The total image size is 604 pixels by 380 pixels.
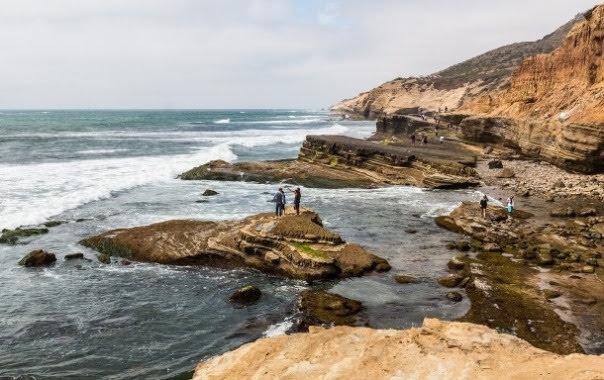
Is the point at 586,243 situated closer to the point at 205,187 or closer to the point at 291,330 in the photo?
the point at 291,330

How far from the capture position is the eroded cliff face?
108 feet

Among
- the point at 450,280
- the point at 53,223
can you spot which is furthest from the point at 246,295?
the point at 53,223

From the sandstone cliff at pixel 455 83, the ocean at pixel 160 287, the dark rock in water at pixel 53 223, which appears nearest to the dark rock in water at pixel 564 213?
the ocean at pixel 160 287

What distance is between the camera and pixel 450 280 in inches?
690

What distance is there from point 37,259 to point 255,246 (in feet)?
28.8

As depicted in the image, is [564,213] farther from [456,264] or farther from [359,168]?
[359,168]

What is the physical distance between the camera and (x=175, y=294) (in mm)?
16891

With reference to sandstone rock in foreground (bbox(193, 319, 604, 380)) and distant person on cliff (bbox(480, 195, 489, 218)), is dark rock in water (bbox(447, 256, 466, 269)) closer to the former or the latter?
distant person on cliff (bbox(480, 195, 489, 218))

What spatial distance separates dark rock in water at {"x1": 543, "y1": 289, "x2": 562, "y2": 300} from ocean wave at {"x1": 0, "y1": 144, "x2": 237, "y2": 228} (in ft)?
79.7

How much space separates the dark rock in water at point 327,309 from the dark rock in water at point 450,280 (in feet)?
12.0

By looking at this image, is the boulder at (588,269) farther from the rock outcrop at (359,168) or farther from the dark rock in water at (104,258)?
the dark rock in water at (104,258)

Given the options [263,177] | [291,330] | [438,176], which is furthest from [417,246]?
[263,177]

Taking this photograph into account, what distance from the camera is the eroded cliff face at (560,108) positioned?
32.9 m

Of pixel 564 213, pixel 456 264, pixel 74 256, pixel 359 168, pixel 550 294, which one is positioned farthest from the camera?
pixel 359 168
